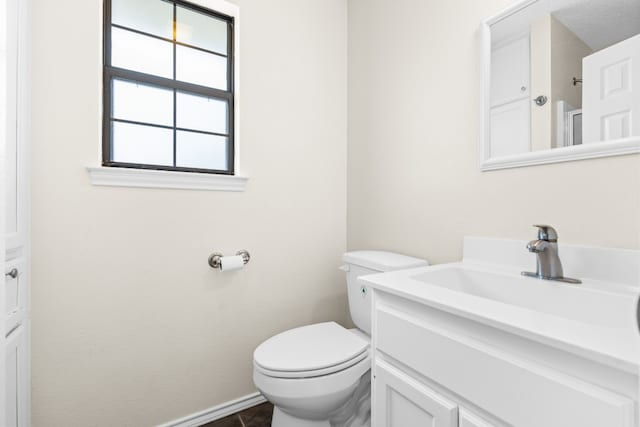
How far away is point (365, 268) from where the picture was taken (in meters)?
1.44

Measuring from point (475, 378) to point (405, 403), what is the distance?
0.25 m

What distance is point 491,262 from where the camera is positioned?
113 cm

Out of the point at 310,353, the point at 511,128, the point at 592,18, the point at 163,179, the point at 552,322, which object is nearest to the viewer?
the point at 552,322

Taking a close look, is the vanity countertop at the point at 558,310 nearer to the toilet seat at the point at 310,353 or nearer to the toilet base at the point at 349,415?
the toilet seat at the point at 310,353

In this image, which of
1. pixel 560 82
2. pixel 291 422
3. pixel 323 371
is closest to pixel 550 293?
pixel 560 82

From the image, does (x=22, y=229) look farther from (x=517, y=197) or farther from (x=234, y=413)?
(x=517, y=197)

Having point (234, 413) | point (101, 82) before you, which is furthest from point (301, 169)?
point (234, 413)

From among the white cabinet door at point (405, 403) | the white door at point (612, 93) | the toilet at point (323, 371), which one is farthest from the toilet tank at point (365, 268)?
the white door at point (612, 93)

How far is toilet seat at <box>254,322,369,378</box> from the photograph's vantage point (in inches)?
43.7

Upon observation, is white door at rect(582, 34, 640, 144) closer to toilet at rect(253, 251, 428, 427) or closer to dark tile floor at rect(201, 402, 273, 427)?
toilet at rect(253, 251, 428, 427)

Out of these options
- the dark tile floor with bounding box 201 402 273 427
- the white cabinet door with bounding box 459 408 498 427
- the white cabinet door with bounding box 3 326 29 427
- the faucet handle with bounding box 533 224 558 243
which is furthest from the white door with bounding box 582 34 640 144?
the white cabinet door with bounding box 3 326 29 427

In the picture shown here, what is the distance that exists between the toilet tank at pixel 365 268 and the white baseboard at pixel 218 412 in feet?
2.34

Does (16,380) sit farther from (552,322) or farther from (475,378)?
(552,322)

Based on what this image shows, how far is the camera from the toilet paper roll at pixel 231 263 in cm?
144
